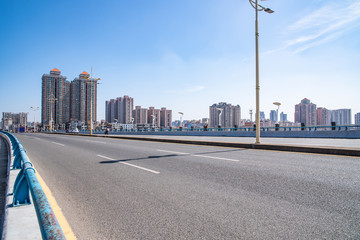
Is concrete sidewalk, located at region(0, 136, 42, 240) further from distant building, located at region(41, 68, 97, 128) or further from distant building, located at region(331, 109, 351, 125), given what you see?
distant building, located at region(41, 68, 97, 128)

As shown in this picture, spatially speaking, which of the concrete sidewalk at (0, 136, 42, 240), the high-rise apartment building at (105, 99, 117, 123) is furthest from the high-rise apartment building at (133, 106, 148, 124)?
the concrete sidewalk at (0, 136, 42, 240)

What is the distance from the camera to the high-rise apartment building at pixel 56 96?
9892cm

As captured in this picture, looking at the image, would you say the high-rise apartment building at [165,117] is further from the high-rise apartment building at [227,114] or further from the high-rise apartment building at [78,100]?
the high-rise apartment building at [227,114]

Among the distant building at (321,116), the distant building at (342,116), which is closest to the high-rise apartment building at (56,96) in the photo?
the distant building at (321,116)

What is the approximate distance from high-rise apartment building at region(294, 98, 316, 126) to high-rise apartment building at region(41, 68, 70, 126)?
97.2 metres

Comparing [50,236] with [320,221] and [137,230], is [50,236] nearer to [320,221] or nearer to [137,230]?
[137,230]

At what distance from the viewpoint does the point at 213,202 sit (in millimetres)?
3773

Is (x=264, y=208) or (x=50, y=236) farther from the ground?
(x=50, y=236)

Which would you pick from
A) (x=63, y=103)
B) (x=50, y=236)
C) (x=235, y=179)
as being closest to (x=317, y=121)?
(x=235, y=179)

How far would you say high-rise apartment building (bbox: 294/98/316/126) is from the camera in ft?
220

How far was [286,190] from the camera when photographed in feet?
14.2

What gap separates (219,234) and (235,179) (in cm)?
271

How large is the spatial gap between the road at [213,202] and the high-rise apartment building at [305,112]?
70043mm

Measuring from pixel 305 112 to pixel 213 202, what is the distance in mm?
76465
